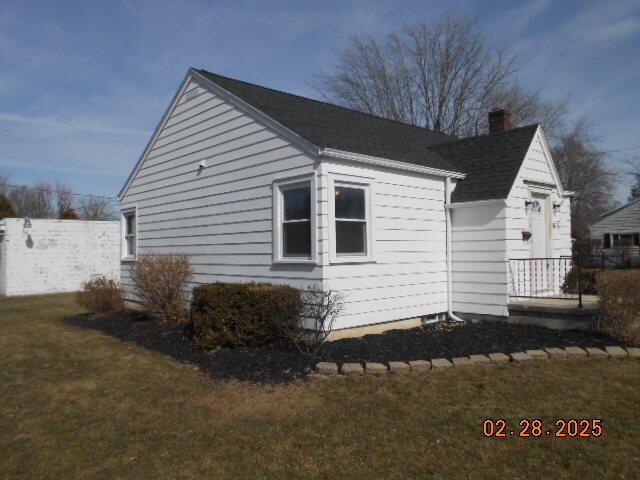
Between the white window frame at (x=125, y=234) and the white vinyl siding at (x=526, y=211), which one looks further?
the white window frame at (x=125, y=234)

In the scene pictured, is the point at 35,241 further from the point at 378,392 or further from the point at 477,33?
the point at 477,33

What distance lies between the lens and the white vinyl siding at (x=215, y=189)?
9.02 meters

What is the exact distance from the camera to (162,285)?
10312 millimetres

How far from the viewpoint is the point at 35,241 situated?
21000 millimetres

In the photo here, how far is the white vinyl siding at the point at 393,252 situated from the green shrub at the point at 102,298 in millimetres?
7657

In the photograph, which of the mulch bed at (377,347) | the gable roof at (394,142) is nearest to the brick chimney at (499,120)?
the gable roof at (394,142)

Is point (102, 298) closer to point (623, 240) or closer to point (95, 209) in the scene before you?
point (623, 240)

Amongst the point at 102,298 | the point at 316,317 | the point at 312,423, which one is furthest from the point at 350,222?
the point at 102,298

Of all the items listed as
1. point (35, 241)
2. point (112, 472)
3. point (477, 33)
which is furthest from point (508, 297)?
point (477, 33)
